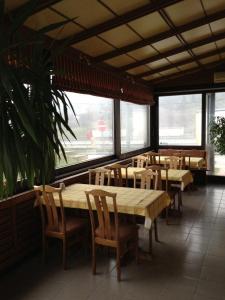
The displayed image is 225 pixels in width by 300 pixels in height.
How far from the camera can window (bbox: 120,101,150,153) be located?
647 cm

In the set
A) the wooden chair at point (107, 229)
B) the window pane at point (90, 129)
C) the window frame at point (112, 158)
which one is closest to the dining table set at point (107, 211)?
the wooden chair at point (107, 229)

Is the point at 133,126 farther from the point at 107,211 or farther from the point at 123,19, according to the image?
the point at 107,211

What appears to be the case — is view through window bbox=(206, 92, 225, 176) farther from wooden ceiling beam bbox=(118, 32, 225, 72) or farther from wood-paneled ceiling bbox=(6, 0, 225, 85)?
wooden ceiling beam bbox=(118, 32, 225, 72)

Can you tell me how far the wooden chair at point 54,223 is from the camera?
3086mm

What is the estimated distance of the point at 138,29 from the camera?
13.0 ft

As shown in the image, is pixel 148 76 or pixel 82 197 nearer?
pixel 82 197

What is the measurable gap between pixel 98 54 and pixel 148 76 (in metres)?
2.40

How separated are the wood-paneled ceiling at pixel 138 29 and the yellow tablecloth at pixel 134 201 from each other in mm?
1705

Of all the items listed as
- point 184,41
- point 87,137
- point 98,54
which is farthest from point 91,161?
point 184,41

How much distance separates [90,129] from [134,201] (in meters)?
2.32

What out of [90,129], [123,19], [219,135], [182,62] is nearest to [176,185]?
[90,129]

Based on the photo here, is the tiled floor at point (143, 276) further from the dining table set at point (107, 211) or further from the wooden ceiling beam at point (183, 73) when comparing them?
the wooden ceiling beam at point (183, 73)

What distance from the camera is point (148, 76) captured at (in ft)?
21.9

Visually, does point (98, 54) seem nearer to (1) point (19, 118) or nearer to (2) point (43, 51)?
(2) point (43, 51)
